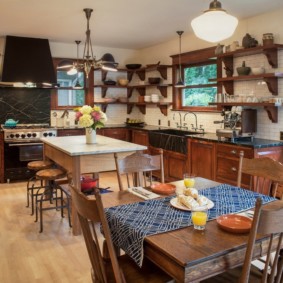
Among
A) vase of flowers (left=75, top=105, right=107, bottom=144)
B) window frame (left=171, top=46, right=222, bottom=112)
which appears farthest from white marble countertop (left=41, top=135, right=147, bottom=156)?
window frame (left=171, top=46, right=222, bottom=112)

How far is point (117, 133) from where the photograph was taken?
22.5 ft

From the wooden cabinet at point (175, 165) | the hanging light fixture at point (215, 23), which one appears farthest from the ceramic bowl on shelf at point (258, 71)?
the hanging light fixture at point (215, 23)

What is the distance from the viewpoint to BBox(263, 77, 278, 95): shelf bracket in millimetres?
4336

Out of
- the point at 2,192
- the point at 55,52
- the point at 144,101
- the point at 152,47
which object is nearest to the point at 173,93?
the point at 144,101

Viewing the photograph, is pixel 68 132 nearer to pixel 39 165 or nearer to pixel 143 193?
pixel 39 165

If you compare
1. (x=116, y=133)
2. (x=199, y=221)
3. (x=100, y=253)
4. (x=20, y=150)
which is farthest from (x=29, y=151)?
(x=199, y=221)

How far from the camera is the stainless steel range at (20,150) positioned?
5828 millimetres

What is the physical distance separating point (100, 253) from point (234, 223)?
701 mm

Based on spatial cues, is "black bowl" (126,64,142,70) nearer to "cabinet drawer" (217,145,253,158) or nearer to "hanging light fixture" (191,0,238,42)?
"cabinet drawer" (217,145,253,158)

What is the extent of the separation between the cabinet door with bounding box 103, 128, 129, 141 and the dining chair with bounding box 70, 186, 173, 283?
4933 mm

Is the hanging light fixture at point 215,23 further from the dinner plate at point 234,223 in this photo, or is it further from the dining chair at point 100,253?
the dining chair at point 100,253

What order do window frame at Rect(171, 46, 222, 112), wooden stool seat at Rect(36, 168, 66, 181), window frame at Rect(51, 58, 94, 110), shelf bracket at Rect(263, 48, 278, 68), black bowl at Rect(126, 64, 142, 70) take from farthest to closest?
1. black bowl at Rect(126, 64, 142, 70)
2. window frame at Rect(51, 58, 94, 110)
3. window frame at Rect(171, 46, 222, 112)
4. shelf bracket at Rect(263, 48, 278, 68)
5. wooden stool seat at Rect(36, 168, 66, 181)

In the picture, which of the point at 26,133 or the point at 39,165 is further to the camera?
the point at 26,133

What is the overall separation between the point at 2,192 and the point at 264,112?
13.7 ft
